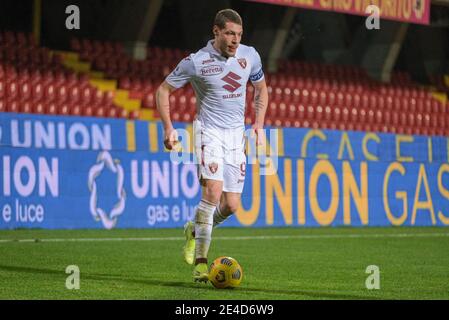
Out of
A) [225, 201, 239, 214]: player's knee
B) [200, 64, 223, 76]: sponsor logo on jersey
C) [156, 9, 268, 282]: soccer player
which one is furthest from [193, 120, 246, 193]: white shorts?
[200, 64, 223, 76]: sponsor logo on jersey

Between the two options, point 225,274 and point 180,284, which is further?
point 180,284

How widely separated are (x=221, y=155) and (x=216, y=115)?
0.38m

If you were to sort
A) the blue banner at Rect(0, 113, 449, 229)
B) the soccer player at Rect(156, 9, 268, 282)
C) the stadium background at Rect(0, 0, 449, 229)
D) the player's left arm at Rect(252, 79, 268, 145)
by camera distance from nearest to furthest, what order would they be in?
the soccer player at Rect(156, 9, 268, 282)
the player's left arm at Rect(252, 79, 268, 145)
the blue banner at Rect(0, 113, 449, 229)
the stadium background at Rect(0, 0, 449, 229)

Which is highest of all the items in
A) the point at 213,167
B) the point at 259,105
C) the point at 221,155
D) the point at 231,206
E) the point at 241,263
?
the point at 259,105

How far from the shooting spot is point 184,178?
19.8m

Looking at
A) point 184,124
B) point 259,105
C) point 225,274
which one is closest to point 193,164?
point 184,124

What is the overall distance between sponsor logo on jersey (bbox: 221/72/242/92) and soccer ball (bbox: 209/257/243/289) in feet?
5.47

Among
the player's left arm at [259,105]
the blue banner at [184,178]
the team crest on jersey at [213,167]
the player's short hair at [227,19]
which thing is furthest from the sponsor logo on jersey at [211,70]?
the blue banner at [184,178]

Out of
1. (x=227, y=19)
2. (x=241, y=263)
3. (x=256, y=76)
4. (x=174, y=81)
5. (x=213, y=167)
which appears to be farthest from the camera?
(x=241, y=263)

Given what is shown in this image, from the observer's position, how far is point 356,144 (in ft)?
72.8

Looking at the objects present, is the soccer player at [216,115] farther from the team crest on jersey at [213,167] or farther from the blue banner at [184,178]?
the blue banner at [184,178]

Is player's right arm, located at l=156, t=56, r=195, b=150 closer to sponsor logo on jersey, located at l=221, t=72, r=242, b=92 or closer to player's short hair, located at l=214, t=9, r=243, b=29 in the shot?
sponsor logo on jersey, located at l=221, t=72, r=242, b=92

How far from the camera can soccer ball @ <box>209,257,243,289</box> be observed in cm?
898

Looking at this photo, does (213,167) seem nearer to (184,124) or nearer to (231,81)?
(231,81)
